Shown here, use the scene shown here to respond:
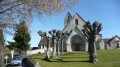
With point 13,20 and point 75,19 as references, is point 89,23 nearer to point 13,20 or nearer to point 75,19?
point 13,20

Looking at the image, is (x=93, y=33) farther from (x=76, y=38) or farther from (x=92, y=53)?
(x=76, y=38)

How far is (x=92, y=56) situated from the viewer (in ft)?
103

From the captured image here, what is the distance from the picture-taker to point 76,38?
215 ft

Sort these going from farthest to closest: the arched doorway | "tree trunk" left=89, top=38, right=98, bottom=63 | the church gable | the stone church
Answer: the arched doorway, the stone church, the church gable, "tree trunk" left=89, top=38, right=98, bottom=63

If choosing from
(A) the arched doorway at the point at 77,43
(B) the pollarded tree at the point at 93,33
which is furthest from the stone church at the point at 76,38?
(B) the pollarded tree at the point at 93,33

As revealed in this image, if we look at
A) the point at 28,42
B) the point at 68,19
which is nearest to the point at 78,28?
the point at 68,19

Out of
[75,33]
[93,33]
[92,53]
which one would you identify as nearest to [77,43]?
[75,33]

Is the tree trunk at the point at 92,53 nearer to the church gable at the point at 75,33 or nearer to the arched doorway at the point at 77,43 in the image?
the church gable at the point at 75,33

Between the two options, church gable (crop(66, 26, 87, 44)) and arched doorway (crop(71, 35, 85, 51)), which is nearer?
church gable (crop(66, 26, 87, 44))

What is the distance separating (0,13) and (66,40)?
159 ft

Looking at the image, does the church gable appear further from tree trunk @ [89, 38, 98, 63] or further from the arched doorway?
tree trunk @ [89, 38, 98, 63]

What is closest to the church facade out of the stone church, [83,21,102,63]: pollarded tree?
the stone church

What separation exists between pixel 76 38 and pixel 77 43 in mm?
1564

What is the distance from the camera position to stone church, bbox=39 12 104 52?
210 feet
